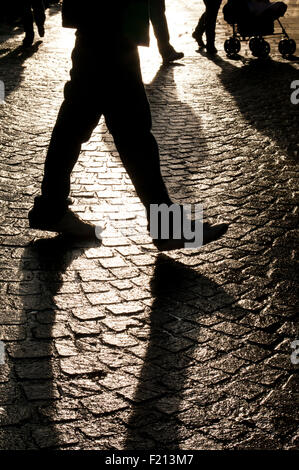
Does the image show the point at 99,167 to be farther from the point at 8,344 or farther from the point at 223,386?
the point at 223,386

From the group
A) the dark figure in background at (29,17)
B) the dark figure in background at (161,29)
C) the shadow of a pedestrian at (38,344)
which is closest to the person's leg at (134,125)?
the shadow of a pedestrian at (38,344)

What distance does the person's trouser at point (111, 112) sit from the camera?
142 inches

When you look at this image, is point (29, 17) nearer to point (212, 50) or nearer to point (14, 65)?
point (14, 65)

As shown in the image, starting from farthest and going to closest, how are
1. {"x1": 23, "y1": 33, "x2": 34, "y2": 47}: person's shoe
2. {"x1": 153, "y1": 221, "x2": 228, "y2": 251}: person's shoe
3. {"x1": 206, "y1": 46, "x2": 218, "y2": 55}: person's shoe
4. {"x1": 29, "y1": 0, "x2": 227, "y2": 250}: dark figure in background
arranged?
{"x1": 23, "y1": 33, "x2": 34, "y2": 47}: person's shoe
{"x1": 206, "y1": 46, "x2": 218, "y2": 55}: person's shoe
{"x1": 153, "y1": 221, "x2": 228, "y2": 251}: person's shoe
{"x1": 29, "y1": 0, "x2": 227, "y2": 250}: dark figure in background

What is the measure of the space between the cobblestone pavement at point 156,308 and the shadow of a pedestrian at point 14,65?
6.02 feet

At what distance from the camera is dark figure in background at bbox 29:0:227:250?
11.7ft

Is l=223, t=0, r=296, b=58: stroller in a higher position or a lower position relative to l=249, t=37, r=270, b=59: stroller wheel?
higher

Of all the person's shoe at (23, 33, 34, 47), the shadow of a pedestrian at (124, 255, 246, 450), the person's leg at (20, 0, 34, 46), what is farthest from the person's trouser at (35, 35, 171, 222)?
the person's shoe at (23, 33, 34, 47)

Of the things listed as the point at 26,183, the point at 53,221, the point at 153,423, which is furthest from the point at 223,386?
the point at 26,183

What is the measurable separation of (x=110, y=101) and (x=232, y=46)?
259 inches

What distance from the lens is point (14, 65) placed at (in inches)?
361

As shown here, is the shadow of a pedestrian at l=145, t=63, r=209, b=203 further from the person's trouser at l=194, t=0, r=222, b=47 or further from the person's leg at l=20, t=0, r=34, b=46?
the person's leg at l=20, t=0, r=34, b=46
